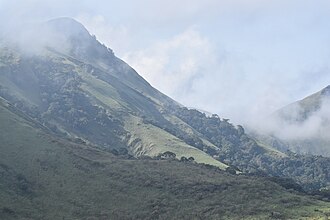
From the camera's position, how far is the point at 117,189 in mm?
122500

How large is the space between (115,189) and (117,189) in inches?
18.7

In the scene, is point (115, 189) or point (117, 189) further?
point (117, 189)

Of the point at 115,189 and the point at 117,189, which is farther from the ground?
the point at 117,189

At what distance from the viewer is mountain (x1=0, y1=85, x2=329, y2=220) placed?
10719 cm

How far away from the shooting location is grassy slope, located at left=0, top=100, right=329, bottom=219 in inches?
4232

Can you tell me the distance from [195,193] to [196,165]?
105 feet

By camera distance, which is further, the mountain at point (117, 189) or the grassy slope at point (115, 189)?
the grassy slope at point (115, 189)

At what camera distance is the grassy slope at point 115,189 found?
353 ft

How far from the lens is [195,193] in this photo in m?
121

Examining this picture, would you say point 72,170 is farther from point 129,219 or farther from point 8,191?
point 129,219

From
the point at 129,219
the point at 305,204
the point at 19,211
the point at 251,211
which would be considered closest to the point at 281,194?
the point at 305,204

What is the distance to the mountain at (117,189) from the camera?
107188 millimetres

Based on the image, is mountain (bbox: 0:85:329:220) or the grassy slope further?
the grassy slope

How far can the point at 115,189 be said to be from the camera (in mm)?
122375
